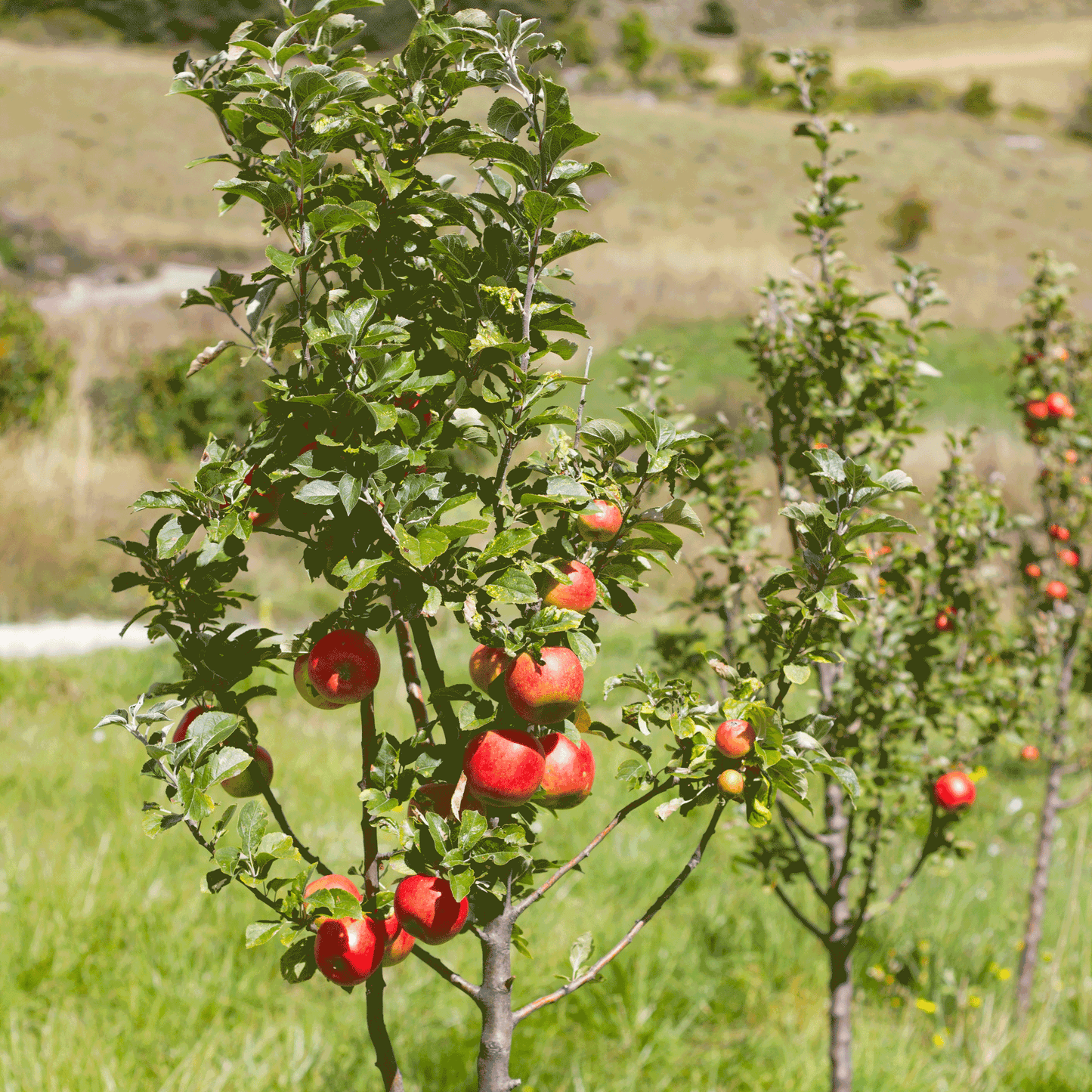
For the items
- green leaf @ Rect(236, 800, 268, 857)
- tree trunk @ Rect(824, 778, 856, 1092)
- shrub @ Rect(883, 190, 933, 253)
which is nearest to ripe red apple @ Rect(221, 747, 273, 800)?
green leaf @ Rect(236, 800, 268, 857)

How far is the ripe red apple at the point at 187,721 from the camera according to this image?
46.0 inches

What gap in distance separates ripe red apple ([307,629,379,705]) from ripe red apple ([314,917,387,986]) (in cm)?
26

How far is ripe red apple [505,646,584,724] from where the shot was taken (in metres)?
1.03

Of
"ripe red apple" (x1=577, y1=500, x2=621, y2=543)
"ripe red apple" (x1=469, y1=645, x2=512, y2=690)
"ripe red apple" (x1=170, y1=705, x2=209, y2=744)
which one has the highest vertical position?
"ripe red apple" (x1=577, y1=500, x2=621, y2=543)

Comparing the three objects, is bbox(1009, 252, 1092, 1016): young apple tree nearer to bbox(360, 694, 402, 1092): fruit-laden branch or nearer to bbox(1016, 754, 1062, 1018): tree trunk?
bbox(1016, 754, 1062, 1018): tree trunk

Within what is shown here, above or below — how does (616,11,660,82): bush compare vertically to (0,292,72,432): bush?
above

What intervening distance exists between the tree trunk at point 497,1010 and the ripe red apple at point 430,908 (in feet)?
0.37

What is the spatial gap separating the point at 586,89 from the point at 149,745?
2230 inches

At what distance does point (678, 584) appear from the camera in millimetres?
8250

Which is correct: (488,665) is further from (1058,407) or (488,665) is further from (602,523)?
(1058,407)

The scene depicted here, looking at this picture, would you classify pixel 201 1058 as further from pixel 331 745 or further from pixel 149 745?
pixel 331 745

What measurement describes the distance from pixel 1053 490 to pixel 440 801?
2.88 metres

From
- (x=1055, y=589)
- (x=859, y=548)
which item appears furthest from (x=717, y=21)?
(x=859, y=548)

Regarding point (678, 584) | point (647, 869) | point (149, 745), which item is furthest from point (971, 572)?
point (678, 584)
